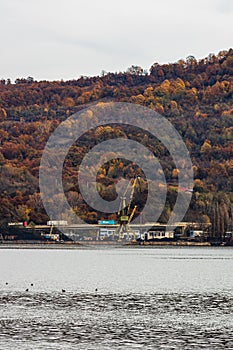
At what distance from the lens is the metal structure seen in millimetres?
171500

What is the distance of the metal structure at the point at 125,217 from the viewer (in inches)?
6752

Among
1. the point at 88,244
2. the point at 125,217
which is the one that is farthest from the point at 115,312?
the point at 88,244

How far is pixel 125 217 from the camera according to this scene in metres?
171

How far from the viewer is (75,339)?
35281 mm

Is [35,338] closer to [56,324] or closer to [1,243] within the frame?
[56,324]

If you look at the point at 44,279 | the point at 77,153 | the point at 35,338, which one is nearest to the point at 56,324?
the point at 35,338

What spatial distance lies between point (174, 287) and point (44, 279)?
11576 mm

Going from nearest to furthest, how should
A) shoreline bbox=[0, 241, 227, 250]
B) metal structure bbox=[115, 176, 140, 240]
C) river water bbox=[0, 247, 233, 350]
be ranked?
river water bbox=[0, 247, 233, 350] < shoreline bbox=[0, 241, 227, 250] < metal structure bbox=[115, 176, 140, 240]

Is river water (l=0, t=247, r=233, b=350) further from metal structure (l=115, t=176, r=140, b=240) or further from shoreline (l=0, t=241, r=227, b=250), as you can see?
metal structure (l=115, t=176, r=140, b=240)

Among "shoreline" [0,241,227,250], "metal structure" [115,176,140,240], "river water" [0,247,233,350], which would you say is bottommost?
"river water" [0,247,233,350]


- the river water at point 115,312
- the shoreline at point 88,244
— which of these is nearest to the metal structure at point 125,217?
the shoreline at point 88,244

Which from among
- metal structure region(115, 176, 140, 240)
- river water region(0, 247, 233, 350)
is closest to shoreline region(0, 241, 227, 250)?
metal structure region(115, 176, 140, 240)

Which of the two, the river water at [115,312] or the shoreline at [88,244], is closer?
the river water at [115,312]

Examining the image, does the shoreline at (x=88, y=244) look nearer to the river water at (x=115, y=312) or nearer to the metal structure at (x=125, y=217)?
the metal structure at (x=125, y=217)
